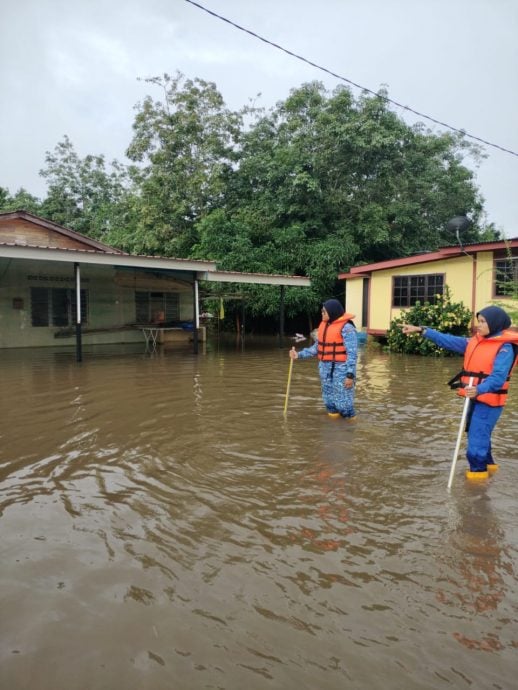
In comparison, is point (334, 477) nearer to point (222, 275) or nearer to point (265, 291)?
point (222, 275)

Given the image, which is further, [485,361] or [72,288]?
[72,288]

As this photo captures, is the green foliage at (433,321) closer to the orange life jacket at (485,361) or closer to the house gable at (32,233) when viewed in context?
the house gable at (32,233)

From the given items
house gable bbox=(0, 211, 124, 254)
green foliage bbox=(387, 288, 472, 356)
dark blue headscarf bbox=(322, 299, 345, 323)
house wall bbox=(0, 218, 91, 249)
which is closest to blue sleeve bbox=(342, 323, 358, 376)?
dark blue headscarf bbox=(322, 299, 345, 323)

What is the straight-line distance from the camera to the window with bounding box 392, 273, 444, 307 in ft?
55.2

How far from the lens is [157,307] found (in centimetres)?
1956

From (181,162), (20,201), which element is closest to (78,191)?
(20,201)

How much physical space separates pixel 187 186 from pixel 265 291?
7.31 meters

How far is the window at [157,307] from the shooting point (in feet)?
62.6

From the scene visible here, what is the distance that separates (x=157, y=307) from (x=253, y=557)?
55.8ft

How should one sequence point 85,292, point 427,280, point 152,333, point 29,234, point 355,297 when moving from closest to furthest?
point 29,234 < point 427,280 < point 85,292 < point 152,333 < point 355,297

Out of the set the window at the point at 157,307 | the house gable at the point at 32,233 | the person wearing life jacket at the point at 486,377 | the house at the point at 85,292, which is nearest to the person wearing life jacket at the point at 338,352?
the person wearing life jacket at the point at 486,377

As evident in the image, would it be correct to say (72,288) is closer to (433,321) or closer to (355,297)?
(355,297)

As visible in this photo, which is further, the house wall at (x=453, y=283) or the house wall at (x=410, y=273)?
the house wall at (x=410, y=273)

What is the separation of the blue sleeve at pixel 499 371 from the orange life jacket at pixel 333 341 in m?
2.47
